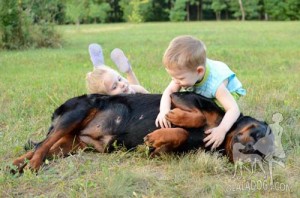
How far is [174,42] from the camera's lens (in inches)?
171

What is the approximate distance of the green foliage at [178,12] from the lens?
6016cm

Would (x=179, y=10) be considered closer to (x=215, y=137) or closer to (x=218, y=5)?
(x=218, y=5)

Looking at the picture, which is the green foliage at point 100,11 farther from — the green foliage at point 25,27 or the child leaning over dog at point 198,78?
the child leaning over dog at point 198,78

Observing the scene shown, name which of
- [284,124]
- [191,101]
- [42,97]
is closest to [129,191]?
[191,101]

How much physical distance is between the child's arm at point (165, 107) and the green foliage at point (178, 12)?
184ft

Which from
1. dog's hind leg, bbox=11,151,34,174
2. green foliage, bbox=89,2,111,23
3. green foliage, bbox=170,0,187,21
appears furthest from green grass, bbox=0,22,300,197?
green foliage, bbox=170,0,187,21

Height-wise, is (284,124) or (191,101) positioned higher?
(191,101)

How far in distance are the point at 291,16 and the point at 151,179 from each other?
52923 mm

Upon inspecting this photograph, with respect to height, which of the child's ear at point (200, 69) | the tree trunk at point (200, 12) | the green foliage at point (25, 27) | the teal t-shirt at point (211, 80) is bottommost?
the tree trunk at point (200, 12)

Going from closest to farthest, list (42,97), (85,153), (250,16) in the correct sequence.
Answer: (85,153), (42,97), (250,16)

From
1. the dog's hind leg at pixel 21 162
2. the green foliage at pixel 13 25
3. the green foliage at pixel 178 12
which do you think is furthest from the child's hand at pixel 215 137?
the green foliage at pixel 178 12

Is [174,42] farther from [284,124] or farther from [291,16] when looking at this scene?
[291,16]

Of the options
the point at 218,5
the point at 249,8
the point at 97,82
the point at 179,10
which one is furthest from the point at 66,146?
the point at 218,5

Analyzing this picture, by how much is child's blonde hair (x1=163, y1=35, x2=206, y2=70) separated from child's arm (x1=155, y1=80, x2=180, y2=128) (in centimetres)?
36
